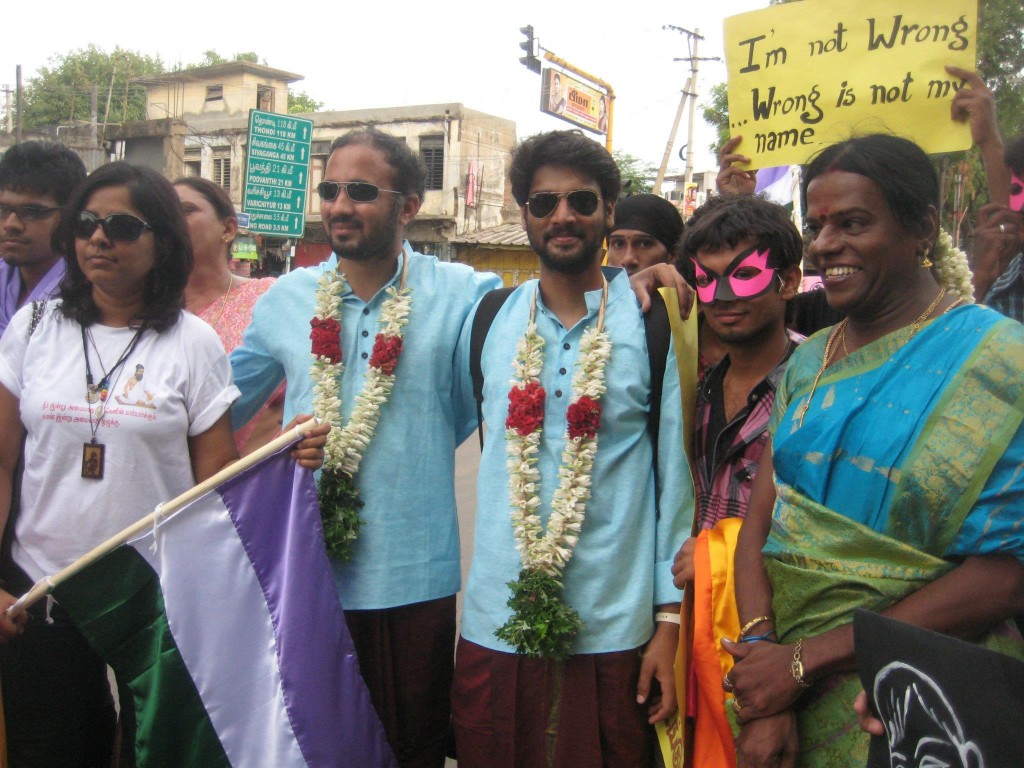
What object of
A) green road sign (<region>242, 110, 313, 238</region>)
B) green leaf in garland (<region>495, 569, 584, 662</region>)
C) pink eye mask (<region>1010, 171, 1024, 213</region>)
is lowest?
green leaf in garland (<region>495, 569, 584, 662</region>)

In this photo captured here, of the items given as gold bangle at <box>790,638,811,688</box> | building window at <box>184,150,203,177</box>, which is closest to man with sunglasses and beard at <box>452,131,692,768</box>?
gold bangle at <box>790,638,811,688</box>

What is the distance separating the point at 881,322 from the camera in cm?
201

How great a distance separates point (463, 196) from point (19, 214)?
25.8m

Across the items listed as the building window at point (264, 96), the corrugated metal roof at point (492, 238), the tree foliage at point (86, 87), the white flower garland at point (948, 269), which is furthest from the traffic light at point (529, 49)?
the tree foliage at point (86, 87)

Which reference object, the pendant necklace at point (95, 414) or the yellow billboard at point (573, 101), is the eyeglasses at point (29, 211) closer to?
the pendant necklace at point (95, 414)

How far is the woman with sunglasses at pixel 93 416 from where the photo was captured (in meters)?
2.54

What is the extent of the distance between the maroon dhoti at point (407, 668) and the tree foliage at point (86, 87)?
154 ft

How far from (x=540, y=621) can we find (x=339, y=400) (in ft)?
3.31

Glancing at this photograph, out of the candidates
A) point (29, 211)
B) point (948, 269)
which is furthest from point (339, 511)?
point (948, 269)

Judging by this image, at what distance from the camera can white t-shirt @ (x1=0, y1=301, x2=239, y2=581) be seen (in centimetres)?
253

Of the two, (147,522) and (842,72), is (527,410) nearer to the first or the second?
(147,522)

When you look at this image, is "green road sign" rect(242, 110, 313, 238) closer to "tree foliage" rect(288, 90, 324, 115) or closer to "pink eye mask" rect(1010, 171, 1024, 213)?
"pink eye mask" rect(1010, 171, 1024, 213)

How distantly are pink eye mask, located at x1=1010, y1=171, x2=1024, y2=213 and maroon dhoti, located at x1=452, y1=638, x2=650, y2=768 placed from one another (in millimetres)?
2043

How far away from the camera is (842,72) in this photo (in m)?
3.22
